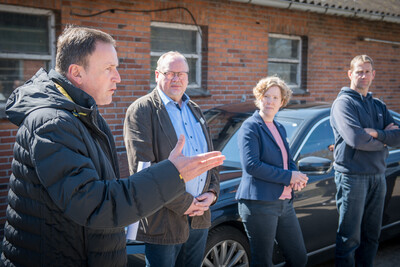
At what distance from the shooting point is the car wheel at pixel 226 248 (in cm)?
359

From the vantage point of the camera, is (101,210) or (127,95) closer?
(101,210)

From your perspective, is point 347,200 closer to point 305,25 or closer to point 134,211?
point 134,211

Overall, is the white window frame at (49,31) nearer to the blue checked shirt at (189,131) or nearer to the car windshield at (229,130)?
the car windshield at (229,130)

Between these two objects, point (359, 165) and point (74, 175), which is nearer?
point (74, 175)

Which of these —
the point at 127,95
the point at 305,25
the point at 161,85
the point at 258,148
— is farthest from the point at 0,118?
the point at 305,25

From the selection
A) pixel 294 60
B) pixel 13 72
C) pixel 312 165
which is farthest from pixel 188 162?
pixel 294 60

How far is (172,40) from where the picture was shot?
6.94m

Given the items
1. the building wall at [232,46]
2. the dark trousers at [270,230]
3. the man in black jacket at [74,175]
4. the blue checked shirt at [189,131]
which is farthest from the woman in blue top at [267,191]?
the man in black jacket at [74,175]

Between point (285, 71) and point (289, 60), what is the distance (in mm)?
228

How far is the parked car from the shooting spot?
3680 millimetres

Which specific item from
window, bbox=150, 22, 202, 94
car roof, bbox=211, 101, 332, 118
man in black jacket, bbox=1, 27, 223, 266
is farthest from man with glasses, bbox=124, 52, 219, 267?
window, bbox=150, 22, 202, 94

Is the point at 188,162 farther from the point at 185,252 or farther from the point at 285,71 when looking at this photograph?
the point at 285,71

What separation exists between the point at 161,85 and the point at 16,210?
1.50m

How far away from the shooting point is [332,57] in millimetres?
9078
